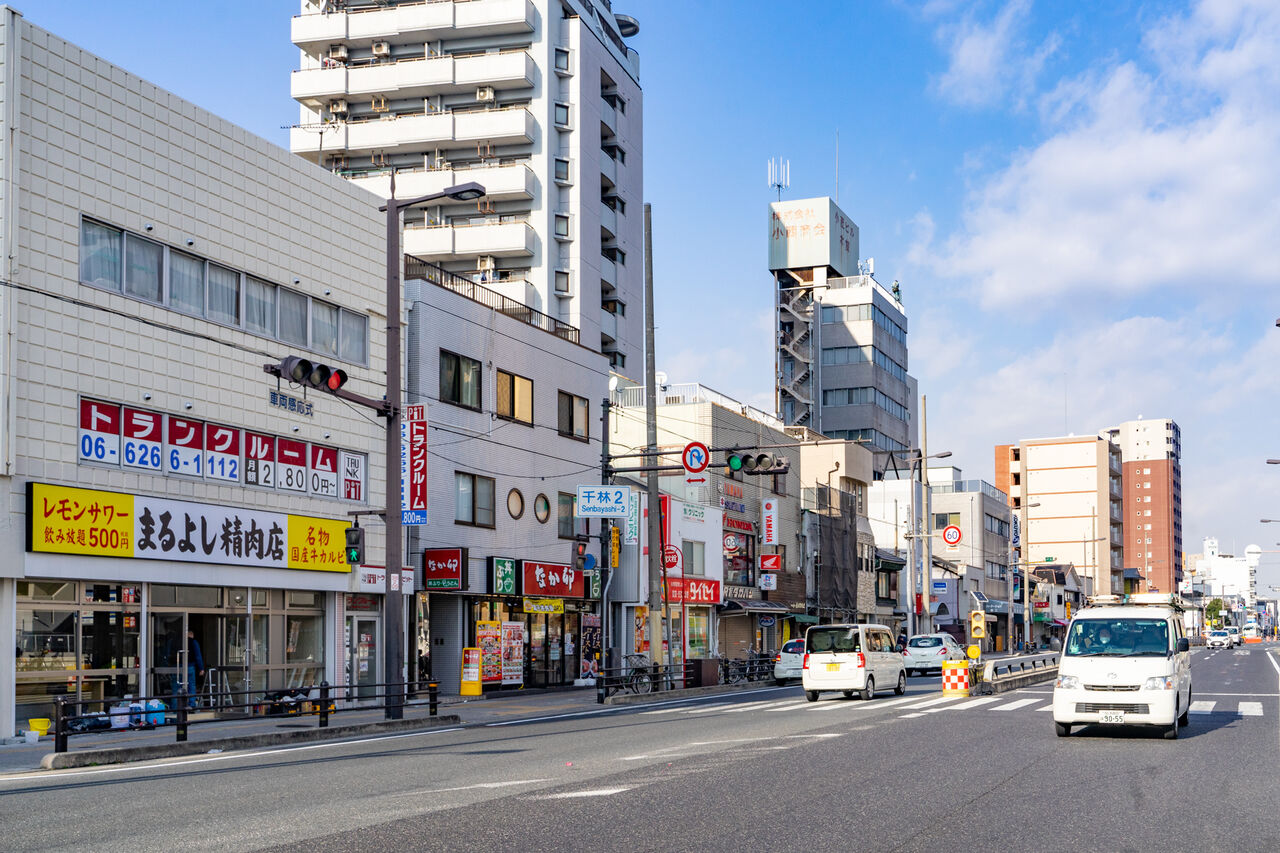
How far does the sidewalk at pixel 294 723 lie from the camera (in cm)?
1889

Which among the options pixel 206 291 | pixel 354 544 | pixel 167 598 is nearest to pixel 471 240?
pixel 206 291

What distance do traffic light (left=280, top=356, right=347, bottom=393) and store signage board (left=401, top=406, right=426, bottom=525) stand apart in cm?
901

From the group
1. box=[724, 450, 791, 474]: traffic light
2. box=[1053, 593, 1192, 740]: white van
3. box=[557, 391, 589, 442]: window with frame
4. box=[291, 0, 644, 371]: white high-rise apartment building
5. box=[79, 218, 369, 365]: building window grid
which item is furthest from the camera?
box=[291, 0, 644, 371]: white high-rise apartment building

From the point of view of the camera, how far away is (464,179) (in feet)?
210

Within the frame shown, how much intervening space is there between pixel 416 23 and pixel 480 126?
21.7 ft

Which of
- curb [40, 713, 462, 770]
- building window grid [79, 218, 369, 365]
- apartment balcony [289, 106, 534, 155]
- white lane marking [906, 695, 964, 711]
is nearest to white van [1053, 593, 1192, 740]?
white lane marking [906, 695, 964, 711]

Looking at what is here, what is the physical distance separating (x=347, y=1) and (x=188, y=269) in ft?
155

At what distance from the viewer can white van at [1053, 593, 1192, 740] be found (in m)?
18.6

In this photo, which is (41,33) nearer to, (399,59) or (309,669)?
(309,669)

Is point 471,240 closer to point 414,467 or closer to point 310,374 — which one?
point 414,467

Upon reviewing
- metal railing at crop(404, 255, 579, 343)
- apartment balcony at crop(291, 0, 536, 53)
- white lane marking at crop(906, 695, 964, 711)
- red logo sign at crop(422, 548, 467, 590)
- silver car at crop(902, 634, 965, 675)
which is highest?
apartment balcony at crop(291, 0, 536, 53)

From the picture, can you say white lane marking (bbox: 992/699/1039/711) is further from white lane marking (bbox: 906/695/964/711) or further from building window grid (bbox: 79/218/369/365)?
building window grid (bbox: 79/218/369/365)

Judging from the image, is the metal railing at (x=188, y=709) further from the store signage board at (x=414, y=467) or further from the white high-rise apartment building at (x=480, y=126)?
the white high-rise apartment building at (x=480, y=126)

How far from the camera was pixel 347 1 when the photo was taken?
68.4 metres
